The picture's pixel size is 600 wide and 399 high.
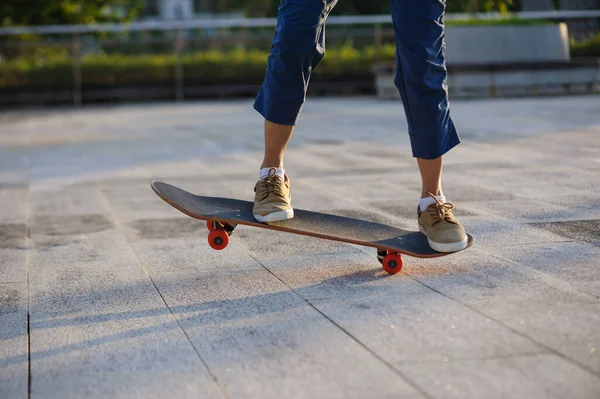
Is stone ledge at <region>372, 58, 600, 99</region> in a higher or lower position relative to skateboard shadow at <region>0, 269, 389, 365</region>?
lower

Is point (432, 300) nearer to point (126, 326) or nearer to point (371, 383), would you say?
point (371, 383)

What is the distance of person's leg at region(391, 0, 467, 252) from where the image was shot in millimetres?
3092

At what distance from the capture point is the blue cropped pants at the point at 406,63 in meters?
3.10

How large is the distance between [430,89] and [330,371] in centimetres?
131


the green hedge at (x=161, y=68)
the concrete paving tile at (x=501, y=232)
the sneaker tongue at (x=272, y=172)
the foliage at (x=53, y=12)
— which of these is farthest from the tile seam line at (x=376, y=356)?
the foliage at (x=53, y=12)

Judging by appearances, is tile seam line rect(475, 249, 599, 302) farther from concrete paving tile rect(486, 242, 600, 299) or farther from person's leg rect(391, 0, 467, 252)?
person's leg rect(391, 0, 467, 252)

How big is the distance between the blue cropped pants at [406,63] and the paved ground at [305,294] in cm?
49

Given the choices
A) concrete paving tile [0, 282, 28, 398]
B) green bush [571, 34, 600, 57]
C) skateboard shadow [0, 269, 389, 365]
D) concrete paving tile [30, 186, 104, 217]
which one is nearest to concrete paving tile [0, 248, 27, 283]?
concrete paving tile [0, 282, 28, 398]

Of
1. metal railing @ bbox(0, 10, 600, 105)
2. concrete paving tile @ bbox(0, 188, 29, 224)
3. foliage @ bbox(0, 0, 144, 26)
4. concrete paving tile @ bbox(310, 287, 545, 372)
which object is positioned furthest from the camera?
foliage @ bbox(0, 0, 144, 26)

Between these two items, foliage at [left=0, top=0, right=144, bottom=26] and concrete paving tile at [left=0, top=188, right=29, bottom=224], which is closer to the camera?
concrete paving tile at [left=0, top=188, right=29, bottom=224]

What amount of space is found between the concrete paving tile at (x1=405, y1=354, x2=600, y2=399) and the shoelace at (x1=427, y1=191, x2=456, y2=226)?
997 mm

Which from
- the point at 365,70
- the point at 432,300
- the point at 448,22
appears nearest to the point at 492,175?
the point at 432,300

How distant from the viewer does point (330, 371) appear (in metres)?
2.15

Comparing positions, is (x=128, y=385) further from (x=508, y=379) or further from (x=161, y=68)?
(x=161, y=68)
